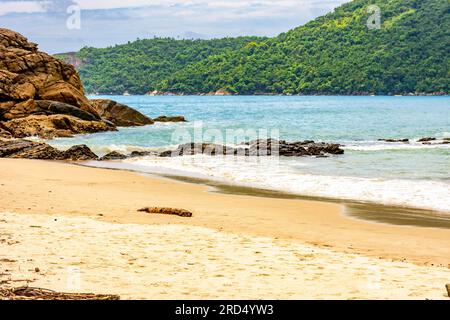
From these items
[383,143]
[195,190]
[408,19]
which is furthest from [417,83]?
[195,190]

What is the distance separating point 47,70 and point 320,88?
444 ft

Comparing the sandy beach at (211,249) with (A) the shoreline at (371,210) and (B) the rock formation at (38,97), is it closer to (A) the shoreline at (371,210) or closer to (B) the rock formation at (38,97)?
(A) the shoreline at (371,210)

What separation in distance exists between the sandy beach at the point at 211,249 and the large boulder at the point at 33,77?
2728 centimetres

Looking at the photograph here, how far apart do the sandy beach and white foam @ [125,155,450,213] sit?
2.09 m

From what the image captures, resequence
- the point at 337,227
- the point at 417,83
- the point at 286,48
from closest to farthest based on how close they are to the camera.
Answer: the point at 337,227 < the point at 417,83 < the point at 286,48

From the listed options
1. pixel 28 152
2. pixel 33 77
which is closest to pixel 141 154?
pixel 28 152

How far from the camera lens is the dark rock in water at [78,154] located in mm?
28203

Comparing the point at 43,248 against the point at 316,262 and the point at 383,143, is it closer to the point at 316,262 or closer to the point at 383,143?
the point at 316,262

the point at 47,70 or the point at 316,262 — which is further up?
the point at 47,70

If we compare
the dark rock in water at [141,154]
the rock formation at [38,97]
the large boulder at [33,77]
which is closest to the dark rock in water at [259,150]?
the dark rock in water at [141,154]

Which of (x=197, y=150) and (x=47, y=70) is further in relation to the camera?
(x=47, y=70)

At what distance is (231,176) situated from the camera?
23.2 meters

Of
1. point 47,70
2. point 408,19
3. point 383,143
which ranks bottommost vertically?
point 383,143

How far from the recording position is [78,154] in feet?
93.4
